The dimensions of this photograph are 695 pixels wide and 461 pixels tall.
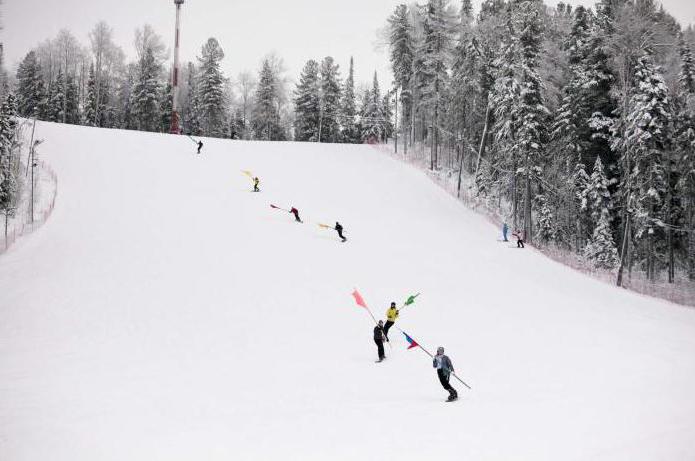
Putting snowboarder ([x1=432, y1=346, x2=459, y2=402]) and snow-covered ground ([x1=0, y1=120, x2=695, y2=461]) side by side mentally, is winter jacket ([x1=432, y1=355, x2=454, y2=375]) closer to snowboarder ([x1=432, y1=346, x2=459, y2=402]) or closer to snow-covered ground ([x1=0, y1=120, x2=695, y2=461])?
snowboarder ([x1=432, y1=346, x2=459, y2=402])

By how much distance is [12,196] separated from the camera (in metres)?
25.8

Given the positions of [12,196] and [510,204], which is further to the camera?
[510,204]

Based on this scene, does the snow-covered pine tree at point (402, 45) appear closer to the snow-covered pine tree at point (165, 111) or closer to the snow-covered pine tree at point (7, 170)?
the snow-covered pine tree at point (165, 111)

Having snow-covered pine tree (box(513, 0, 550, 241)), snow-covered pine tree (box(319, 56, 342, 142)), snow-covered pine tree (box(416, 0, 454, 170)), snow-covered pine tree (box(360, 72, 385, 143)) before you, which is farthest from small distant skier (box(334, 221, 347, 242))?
snow-covered pine tree (box(360, 72, 385, 143))

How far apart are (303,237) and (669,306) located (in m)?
18.1

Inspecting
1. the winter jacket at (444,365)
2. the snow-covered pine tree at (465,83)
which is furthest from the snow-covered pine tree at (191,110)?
the winter jacket at (444,365)

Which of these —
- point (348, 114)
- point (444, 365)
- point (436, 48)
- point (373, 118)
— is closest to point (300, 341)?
point (444, 365)

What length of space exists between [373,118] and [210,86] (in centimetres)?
2358

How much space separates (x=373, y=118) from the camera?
68812mm

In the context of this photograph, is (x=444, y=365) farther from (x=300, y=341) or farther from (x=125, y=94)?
(x=125, y=94)

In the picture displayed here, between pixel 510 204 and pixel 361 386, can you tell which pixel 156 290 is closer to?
pixel 361 386

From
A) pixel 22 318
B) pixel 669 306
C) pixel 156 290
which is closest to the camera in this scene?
pixel 22 318

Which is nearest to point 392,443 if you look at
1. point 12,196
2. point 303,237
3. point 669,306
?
point 303,237

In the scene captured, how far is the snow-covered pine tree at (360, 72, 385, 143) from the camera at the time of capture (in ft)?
228
